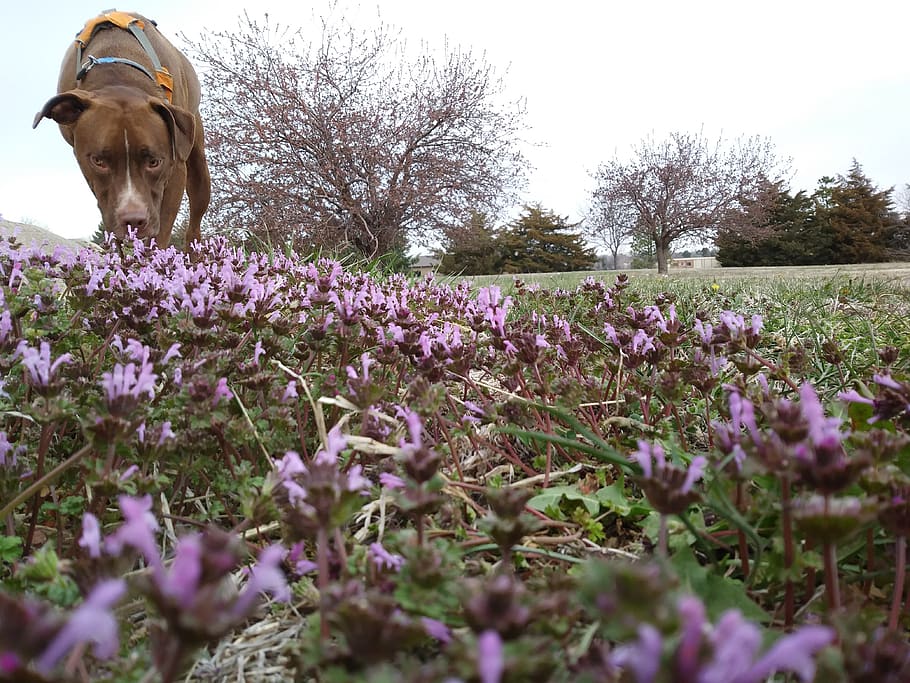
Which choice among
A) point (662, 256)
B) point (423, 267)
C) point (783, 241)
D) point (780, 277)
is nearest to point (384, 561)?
point (780, 277)

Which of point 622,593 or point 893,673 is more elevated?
point 622,593

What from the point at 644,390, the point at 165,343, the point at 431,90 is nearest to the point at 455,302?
the point at 644,390

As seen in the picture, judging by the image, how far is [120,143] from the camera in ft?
20.5

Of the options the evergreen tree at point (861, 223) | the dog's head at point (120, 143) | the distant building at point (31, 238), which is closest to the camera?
the distant building at point (31, 238)

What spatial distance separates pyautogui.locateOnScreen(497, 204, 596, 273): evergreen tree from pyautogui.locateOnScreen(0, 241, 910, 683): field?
2185 inches

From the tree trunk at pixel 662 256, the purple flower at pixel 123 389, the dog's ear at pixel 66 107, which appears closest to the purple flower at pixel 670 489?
the purple flower at pixel 123 389

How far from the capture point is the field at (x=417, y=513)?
1.76 feet

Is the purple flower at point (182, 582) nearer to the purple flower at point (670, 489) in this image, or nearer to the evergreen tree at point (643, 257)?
the purple flower at point (670, 489)

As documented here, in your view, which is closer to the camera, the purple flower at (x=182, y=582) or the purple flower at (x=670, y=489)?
the purple flower at (x=182, y=582)

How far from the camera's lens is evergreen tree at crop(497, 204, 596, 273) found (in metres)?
58.4

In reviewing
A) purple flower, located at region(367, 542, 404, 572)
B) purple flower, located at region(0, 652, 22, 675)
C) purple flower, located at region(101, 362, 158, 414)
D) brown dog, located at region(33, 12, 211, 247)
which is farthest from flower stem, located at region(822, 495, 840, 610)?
brown dog, located at region(33, 12, 211, 247)

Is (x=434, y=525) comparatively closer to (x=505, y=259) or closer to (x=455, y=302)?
(x=455, y=302)

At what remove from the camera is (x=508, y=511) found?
860 millimetres

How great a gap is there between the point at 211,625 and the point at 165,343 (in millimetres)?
1365
